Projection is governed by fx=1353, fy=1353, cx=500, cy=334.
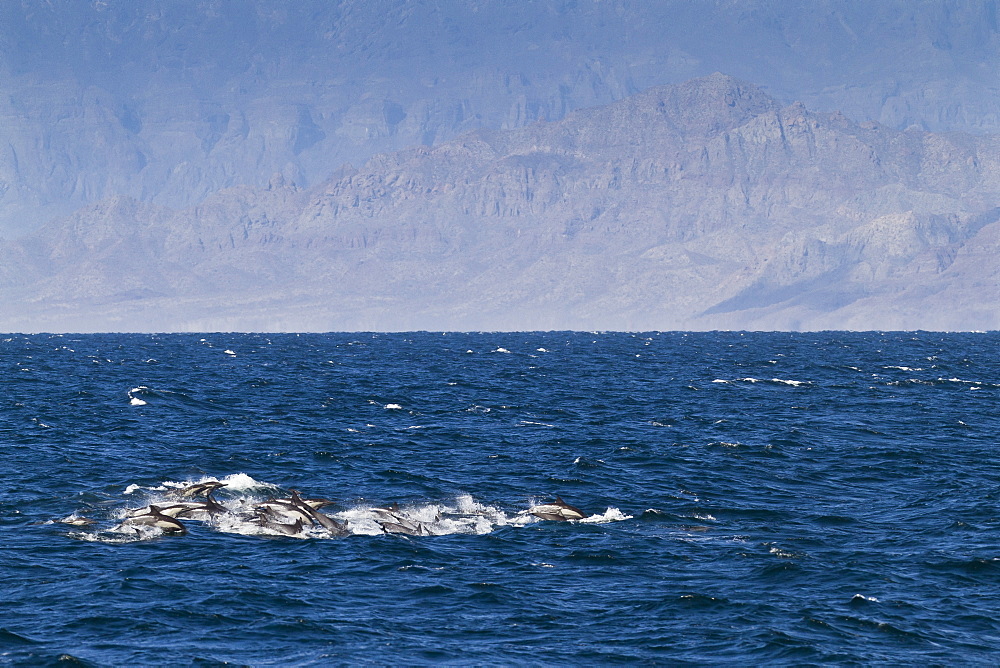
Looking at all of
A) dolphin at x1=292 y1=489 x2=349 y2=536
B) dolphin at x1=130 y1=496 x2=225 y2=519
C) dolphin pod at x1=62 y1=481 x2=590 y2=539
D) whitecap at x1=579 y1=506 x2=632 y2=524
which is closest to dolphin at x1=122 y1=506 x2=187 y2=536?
dolphin pod at x1=62 y1=481 x2=590 y2=539

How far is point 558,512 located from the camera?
145ft

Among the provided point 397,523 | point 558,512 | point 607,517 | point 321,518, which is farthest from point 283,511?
point 607,517

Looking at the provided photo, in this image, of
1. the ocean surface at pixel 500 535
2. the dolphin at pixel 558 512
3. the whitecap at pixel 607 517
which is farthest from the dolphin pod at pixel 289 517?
the whitecap at pixel 607 517

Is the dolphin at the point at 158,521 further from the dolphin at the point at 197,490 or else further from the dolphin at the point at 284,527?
the dolphin at the point at 197,490

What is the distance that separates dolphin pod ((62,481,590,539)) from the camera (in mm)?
40938

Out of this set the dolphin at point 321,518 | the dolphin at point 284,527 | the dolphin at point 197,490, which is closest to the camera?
the dolphin at point 284,527

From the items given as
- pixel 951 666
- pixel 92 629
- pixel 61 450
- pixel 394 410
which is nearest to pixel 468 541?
pixel 92 629

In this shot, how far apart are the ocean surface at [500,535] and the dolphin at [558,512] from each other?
1.22ft

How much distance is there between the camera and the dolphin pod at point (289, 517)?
40.9 metres

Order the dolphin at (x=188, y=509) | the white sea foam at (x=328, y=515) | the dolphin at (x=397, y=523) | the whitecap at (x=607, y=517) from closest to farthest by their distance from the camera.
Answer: the white sea foam at (x=328, y=515) → the dolphin at (x=397, y=523) → the dolphin at (x=188, y=509) → the whitecap at (x=607, y=517)

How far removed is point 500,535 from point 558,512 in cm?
323

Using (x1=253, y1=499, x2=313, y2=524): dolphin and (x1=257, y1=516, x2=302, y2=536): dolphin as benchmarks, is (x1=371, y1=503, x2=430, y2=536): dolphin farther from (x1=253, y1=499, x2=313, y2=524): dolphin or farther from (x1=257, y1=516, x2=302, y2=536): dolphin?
(x1=257, y1=516, x2=302, y2=536): dolphin

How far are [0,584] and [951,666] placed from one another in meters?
22.9

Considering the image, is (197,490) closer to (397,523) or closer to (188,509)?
(188,509)
